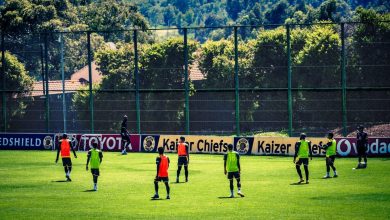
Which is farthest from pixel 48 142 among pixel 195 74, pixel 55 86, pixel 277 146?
pixel 195 74

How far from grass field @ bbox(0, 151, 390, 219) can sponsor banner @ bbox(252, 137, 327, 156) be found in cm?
212

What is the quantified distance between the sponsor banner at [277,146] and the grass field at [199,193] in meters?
2.12

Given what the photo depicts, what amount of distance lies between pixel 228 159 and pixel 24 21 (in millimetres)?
59341

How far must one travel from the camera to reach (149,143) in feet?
176

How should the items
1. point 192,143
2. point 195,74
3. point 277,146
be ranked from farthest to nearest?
point 195,74 → point 192,143 → point 277,146

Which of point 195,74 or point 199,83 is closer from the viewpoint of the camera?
point 195,74

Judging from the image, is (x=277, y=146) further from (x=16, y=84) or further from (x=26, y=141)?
(x=16, y=84)

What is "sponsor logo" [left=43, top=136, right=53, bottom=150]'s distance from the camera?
184ft

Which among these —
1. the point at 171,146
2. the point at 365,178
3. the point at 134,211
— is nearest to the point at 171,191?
the point at 134,211

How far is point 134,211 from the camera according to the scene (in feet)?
97.6

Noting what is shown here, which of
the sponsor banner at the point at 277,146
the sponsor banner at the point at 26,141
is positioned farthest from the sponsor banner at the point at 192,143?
the sponsor banner at the point at 26,141

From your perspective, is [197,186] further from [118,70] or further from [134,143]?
[118,70]

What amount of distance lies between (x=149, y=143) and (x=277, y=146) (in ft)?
28.2

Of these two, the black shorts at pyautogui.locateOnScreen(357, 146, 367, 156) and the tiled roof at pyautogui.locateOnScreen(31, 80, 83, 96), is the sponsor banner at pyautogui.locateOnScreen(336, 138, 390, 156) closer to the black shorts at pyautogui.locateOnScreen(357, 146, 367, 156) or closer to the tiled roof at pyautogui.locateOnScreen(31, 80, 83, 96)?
the black shorts at pyautogui.locateOnScreen(357, 146, 367, 156)
